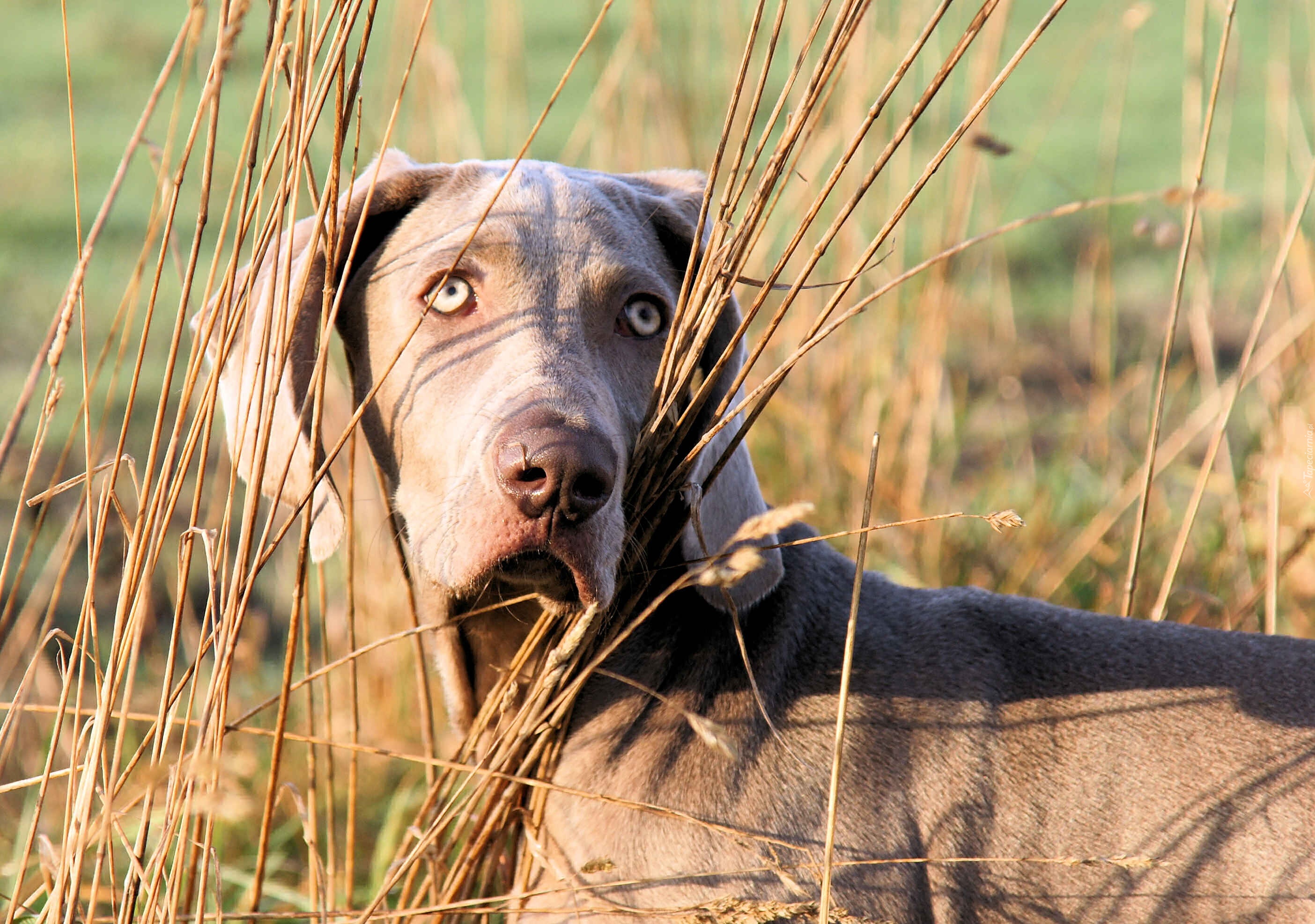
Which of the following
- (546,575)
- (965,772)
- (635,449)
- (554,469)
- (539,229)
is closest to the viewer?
(554,469)

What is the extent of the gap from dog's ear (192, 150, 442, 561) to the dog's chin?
330mm

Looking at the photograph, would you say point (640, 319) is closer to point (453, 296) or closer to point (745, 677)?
point (453, 296)

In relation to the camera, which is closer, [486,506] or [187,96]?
[486,506]

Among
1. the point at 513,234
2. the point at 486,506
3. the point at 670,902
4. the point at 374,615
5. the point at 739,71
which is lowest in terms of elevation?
the point at 374,615

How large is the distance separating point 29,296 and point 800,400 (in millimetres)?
4211

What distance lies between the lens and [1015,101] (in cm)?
873

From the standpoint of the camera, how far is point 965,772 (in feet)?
6.40

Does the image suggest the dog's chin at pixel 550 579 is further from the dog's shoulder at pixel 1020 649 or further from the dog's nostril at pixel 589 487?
the dog's shoulder at pixel 1020 649

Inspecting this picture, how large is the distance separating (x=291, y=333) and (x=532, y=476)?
394 millimetres

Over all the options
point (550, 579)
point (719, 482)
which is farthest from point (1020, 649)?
point (550, 579)

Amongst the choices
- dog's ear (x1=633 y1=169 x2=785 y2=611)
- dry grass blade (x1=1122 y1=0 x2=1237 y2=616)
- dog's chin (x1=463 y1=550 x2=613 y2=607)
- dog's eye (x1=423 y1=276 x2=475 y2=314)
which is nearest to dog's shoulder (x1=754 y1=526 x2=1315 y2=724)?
dog's ear (x1=633 y1=169 x2=785 y2=611)

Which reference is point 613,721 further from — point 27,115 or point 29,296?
point 27,115

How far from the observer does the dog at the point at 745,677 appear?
1844 mm

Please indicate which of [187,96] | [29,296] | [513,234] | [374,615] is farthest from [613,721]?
[187,96]
